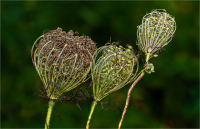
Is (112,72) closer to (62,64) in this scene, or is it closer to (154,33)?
(62,64)

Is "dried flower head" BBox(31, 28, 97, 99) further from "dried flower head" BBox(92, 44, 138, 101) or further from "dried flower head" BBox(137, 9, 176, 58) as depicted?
"dried flower head" BBox(137, 9, 176, 58)

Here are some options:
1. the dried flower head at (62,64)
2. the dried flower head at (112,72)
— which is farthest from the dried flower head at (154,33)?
the dried flower head at (62,64)

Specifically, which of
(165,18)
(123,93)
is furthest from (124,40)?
(165,18)

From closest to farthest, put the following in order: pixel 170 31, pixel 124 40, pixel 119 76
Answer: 1. pixel 119 76
2. pixel 170 31
3. pixel 124 40

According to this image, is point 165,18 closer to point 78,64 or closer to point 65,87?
point 78,64

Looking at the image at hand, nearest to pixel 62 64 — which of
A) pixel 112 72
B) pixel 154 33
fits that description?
pixel 112 72
